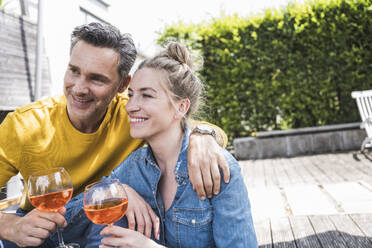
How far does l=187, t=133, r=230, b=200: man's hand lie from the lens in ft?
4.54

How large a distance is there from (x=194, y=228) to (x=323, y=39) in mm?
5884

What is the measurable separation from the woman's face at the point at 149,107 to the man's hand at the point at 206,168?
25cm

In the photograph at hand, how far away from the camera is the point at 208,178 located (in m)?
1.40

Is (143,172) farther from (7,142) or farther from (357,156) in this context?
(357,156)

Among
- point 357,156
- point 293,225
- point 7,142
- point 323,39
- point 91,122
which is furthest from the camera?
point 323,39

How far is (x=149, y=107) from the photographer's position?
1.67 m

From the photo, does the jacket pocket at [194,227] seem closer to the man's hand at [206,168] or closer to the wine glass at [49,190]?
the man's hand at [206,168]

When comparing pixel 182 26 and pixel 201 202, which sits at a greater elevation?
pixel 182 26

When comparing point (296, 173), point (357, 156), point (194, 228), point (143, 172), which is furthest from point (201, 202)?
point (357, 156)

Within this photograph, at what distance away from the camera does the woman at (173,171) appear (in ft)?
4.52

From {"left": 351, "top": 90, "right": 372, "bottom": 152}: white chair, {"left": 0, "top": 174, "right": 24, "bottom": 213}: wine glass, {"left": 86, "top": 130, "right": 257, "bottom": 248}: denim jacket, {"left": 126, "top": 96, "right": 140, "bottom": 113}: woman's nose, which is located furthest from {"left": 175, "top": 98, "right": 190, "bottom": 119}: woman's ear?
{"left": 351, "top": 90, "right": 372, "bottom": 152}: white chair


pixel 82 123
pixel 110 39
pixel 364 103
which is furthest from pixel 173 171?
pixel 364 103

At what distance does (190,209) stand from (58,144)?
98cm

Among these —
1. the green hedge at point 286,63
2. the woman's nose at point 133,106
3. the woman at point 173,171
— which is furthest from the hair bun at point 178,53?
the green hedge at point 286,63
